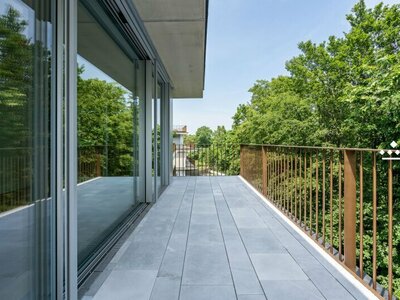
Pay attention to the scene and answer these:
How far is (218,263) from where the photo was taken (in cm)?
215

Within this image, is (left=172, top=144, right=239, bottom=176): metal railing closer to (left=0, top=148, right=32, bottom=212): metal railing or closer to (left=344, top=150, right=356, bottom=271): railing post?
(left=344, top=150, right=356, bottom=271): railing post

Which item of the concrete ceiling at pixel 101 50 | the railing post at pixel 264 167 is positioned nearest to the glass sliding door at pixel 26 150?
the concrete ceiling at pixel 101 50

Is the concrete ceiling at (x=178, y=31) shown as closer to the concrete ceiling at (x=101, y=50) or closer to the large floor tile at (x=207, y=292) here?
the concrete ceiling at (x=101, y=50)

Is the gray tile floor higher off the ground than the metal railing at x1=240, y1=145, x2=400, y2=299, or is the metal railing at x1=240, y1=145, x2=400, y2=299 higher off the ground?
the metal railing at x1=240, y1=145, x2=400, y2=299

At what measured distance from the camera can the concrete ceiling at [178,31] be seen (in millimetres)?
3045

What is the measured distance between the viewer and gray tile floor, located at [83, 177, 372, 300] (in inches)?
68.7

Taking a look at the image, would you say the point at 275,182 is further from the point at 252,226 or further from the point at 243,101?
the point at 243,101

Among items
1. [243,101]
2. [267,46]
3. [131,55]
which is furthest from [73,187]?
[243,101]

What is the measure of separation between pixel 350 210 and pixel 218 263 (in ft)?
3.33

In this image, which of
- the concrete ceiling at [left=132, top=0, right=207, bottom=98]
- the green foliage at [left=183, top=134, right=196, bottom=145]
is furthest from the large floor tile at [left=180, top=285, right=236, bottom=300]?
the green foliage at [left=183, top=134, right=196, bottom=145]

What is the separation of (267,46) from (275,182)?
15.8 m

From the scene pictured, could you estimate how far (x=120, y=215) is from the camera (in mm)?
3051

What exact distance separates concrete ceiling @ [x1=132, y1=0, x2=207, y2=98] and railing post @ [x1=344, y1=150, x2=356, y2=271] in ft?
6.85

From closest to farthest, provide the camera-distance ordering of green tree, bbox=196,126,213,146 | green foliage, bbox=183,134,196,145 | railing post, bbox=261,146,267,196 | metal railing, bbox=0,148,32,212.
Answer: metal railing, bbox=0,148,32,212 → railing post, bbox=261,146,267,196 → green foliage, bbox=183,134,196,145 → green tree, bbox=196,126,213,146
